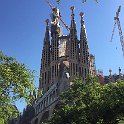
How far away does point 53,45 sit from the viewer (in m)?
173

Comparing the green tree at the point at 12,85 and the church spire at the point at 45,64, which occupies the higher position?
the church spire at the point at 45,64

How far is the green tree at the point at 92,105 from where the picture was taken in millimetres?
42594

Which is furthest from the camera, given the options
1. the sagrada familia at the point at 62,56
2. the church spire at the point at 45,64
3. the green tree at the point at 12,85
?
the church spire at the point at 45,64

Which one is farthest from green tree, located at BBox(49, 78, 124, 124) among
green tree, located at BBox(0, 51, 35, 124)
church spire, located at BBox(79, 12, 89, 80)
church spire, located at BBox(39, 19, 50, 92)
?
church spire, located at BBox(79, 12, 89, 80)

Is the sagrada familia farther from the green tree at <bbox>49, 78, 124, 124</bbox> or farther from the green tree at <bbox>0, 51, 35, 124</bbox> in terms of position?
the green tree at <bbox>0, 51, 35, 124</bbox>

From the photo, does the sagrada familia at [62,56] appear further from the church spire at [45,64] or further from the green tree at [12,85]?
the green tree at [12,85]

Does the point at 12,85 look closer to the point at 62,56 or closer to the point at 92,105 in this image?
the point at 92,105

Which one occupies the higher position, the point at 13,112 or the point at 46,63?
the point at 46,63

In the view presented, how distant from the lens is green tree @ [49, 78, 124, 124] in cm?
4259

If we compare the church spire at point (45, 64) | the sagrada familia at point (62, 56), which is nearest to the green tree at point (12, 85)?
the sagrada familia at point (62, 56)

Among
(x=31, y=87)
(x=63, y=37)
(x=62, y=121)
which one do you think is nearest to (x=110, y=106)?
(x=62, y=121)

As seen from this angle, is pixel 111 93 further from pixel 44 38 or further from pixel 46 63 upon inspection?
pixel 44 38

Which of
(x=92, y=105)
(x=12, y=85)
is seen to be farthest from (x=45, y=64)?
(x=12, y=85)

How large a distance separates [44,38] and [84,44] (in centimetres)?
2504
